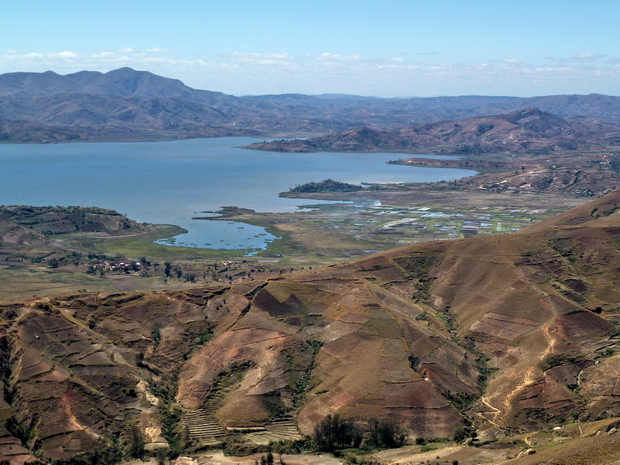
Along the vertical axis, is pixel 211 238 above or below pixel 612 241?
below

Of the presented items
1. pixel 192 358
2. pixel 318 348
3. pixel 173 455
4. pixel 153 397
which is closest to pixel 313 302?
pixel 318 348

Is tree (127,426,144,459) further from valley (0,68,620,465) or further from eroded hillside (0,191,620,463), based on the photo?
eroded hillside (0,191,620,463)

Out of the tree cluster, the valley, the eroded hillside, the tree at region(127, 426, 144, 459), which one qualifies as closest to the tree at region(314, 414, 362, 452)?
the tree cluster

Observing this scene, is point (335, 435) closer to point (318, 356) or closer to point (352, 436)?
point (352, 436)

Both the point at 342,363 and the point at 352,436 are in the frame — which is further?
the point at 342,363

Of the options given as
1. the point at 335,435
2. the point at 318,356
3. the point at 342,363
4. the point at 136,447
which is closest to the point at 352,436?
the point at 335,435

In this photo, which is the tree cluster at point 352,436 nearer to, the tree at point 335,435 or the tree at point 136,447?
the tree at point 335,435

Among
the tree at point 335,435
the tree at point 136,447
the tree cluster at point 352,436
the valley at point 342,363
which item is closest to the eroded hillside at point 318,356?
the valley at point 342,363

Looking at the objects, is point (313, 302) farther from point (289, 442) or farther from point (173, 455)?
point (173, 455)
